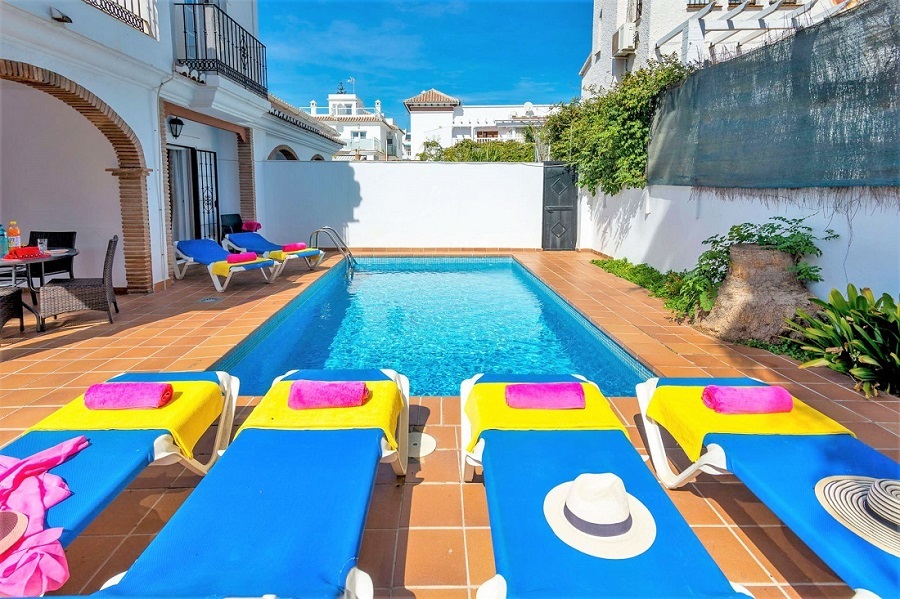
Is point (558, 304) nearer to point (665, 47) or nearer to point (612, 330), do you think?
point (612, 330)

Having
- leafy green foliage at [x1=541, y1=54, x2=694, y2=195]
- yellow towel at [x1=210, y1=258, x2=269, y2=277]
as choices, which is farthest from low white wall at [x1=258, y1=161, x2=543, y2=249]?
yellow towel at [x1=210, y1=258, x2=269, y2=277]

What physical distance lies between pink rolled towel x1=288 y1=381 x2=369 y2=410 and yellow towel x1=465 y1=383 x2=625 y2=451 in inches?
24.1

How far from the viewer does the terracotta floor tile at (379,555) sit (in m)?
2.26

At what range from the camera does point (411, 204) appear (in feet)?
46.9

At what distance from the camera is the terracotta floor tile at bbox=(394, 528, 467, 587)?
2250mm

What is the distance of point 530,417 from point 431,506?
2.17ft

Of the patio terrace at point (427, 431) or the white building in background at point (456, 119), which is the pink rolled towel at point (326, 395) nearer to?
the patio terrace at point (427, 431)

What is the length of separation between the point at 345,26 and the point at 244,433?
16.3 m

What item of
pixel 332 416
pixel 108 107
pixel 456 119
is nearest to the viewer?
pixel 332 416

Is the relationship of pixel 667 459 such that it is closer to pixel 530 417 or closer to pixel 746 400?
pixel 746 400

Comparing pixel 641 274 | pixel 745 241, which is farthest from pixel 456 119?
pixel 745 241

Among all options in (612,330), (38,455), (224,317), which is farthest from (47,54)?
(612,330)

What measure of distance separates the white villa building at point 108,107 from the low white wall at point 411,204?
12.8 ft

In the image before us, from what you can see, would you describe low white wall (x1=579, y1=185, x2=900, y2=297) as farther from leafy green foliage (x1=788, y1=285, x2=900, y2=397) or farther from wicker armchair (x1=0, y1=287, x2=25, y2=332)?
wicker armchair (x1=0, y1=287, x2=25, y2=332)
